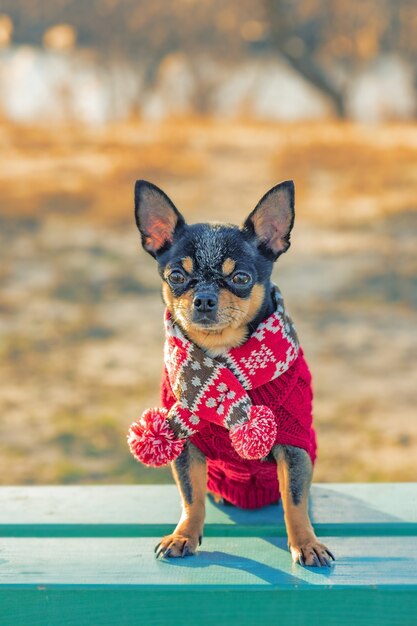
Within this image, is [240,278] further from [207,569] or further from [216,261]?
[207,569]

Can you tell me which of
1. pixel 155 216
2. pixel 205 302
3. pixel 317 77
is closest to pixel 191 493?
pixel 205 302

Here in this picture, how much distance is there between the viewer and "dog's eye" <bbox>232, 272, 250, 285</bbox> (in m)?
1.89

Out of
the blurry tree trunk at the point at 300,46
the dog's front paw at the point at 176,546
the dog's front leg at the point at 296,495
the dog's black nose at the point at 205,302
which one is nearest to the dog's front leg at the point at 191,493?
the dog's front paw at the point at 176,546

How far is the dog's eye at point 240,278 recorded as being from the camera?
189cm

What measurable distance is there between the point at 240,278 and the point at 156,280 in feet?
14.1

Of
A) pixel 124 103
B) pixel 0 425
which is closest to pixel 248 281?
pixel 0 425

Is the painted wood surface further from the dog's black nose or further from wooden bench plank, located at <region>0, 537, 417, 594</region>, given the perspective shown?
the dog's black nose

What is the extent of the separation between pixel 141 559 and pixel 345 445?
237 cm

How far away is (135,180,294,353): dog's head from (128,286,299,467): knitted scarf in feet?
0.11

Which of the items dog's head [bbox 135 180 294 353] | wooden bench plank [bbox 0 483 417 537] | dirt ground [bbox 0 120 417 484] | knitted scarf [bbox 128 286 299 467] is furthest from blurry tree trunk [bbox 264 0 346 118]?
knitted scarf [bbox 128 286 299 467]

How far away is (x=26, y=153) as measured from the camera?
7.73m

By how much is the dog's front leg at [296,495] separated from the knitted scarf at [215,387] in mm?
111

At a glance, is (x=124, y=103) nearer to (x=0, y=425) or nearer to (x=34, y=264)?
(x=34, y=264)

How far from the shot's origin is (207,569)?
1.89m
